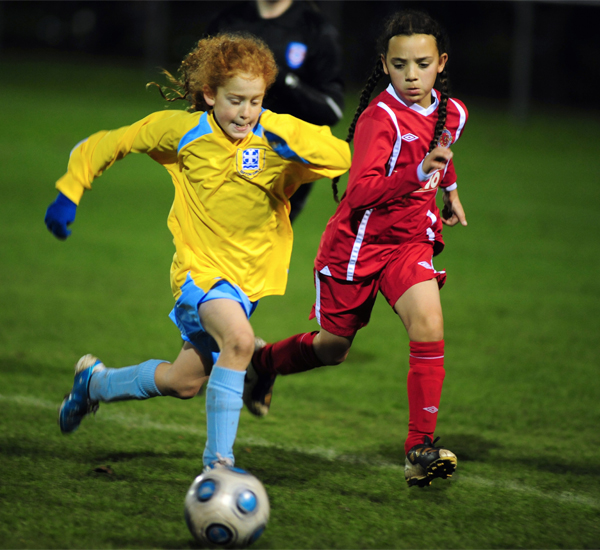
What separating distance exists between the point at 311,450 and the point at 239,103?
1627 millimetres

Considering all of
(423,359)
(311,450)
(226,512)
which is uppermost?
(423,359)

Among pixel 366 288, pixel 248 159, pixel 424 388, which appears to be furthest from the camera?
pixel 366 288

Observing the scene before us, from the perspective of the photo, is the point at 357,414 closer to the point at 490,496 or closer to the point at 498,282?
the point at 490,496

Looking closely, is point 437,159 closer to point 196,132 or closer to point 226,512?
point 196,132

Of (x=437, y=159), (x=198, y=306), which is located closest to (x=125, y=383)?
(x=198, y=306)

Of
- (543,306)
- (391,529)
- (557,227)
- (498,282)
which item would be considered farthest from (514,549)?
(557,227)

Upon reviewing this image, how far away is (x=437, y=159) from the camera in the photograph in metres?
2.88

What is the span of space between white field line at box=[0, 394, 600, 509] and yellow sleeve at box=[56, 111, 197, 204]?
128cm

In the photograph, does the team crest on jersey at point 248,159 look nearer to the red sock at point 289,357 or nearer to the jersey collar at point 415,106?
the jersey collar at point 415,106

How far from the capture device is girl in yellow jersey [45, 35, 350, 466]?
2994 millimetres

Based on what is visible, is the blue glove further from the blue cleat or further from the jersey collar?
the jersey collar

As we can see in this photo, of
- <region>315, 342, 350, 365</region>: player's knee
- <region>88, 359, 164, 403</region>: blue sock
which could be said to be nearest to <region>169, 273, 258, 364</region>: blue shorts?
<region>88, 359, 164, 403</region>: blue sock

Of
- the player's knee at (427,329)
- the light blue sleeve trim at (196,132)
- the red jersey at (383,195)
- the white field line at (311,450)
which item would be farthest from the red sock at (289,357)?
the light blue sleeve trim at (196,132)

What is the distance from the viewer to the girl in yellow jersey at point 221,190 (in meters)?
2.99
